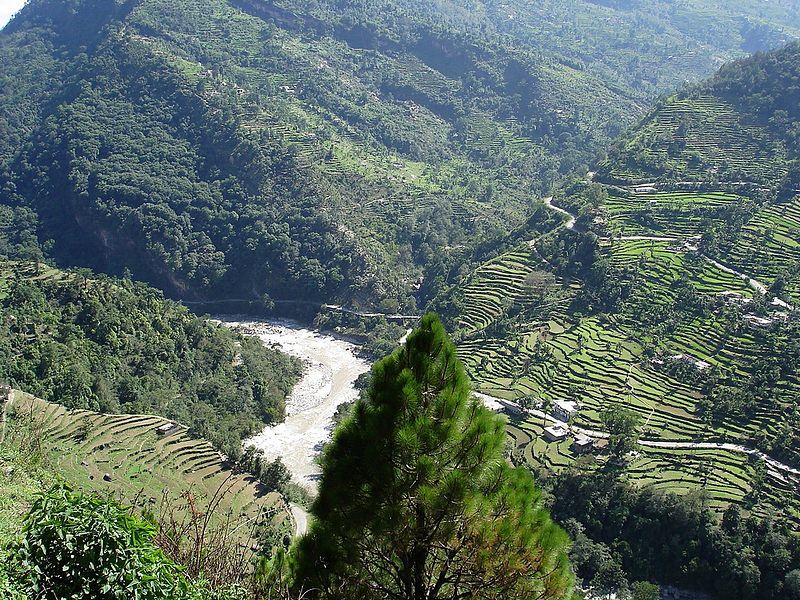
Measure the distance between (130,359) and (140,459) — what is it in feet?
29.7

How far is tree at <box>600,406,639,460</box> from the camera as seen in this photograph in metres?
26.8

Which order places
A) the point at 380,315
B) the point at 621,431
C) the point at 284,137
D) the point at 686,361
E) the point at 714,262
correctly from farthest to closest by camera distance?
the point at 284,137
the point at 380,315
the point at 714,262
the point at 686,361
the point at 621,431

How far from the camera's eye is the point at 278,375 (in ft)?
127

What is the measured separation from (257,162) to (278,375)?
2422 cm

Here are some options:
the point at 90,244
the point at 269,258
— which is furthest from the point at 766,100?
the point at 90,244

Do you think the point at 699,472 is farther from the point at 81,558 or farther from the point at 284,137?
the point at 284,137

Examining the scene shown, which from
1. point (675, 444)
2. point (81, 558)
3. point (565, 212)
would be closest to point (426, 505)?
point (81, 558)

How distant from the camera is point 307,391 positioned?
3859cm

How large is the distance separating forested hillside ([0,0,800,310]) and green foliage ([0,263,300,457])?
43.6 feet

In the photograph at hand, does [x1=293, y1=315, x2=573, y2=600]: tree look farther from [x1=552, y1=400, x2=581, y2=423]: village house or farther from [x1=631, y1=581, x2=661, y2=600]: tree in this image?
[x1=552, y1=400, x2=581, y2=423]: village house

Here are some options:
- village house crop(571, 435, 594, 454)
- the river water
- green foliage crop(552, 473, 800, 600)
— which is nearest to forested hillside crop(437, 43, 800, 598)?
green foliage crop(552, 473, 800, 600)

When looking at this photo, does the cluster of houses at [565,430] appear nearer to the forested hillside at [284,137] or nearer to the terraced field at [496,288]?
the terraced field at [496,288]

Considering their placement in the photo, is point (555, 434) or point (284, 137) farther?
point (284, 137)

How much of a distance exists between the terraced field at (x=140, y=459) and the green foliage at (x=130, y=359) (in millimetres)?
1457
